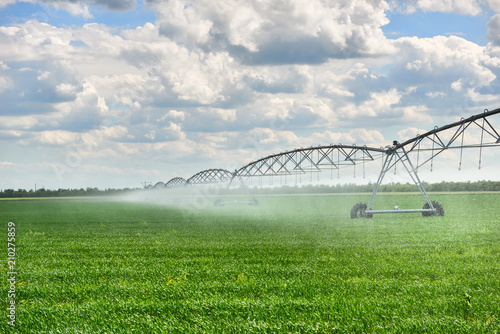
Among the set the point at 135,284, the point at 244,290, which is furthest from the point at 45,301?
the point at 244,290

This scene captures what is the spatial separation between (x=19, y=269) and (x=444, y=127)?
75.6ft

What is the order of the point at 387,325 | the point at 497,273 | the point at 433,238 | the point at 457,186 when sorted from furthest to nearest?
the point at 457,186 → the point at 433,238 → the point at 497,273 → the point at 387,325

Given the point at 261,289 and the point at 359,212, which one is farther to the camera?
the point at 359,212

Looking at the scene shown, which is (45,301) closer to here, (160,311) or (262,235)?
(160,311)

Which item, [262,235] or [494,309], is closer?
[494,309]

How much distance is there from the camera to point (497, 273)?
988 centimetres

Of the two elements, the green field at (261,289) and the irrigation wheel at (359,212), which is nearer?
the green field at (261,289)

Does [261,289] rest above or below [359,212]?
below

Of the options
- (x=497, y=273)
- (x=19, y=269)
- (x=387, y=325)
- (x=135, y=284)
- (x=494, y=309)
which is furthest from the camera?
(x=19, y=269)

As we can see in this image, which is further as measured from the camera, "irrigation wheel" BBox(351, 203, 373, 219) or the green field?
"irrigation wheel" BBox(351, 203, 373, 219)

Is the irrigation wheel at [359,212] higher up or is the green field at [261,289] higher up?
the irrigation wheel at [359,212]

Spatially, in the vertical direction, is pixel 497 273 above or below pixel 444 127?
below

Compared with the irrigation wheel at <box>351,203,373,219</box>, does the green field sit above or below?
below

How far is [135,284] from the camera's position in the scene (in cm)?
899
